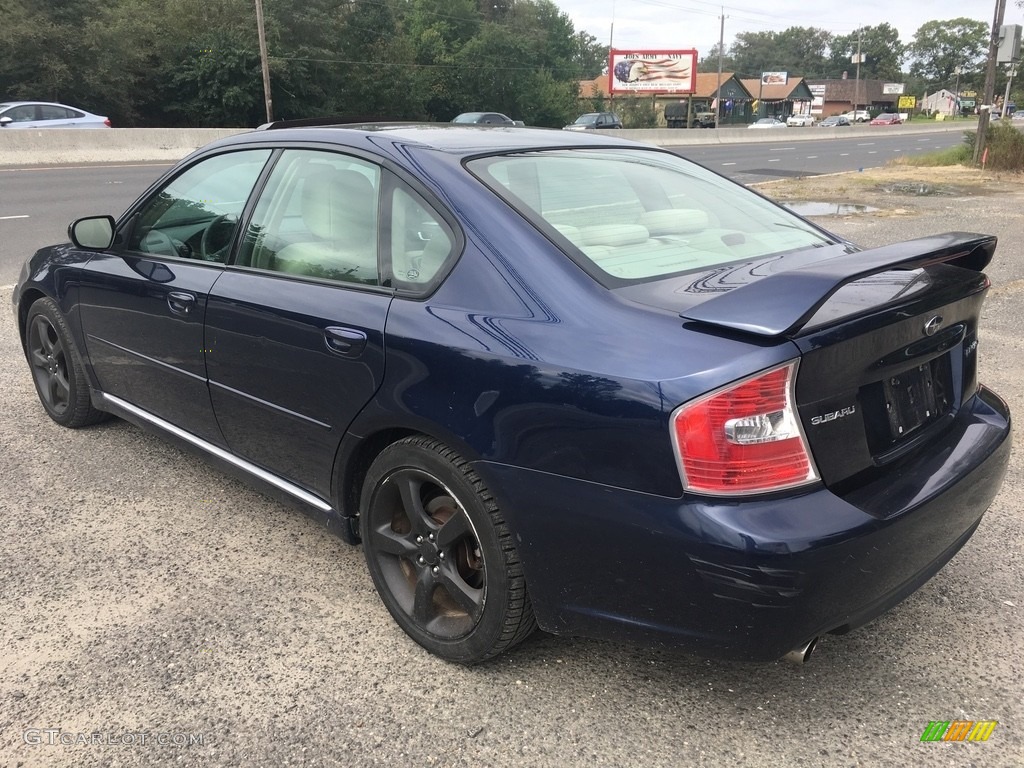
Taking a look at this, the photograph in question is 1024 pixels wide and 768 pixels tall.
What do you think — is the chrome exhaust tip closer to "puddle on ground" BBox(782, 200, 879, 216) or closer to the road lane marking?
"puddle on ground" BBox(782, 200, 879, 216)

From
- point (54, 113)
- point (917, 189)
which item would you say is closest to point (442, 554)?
point (917, 189)

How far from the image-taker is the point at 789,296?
2.00 metres

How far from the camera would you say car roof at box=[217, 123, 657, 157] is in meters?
2.88

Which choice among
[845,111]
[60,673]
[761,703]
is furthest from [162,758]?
[845,111]

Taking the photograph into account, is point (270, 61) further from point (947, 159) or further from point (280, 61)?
point (947, 159)

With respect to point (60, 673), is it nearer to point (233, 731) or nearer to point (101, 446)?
point (233, 731)

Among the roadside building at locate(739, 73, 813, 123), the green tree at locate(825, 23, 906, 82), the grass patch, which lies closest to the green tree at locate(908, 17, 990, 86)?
the green tree at locate(825, 23, 906, 82)

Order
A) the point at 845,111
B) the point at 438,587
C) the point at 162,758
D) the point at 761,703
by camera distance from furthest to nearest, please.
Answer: the point at 845,111 → the point at 438,587 → the point at 761,703 → the point at 162,758

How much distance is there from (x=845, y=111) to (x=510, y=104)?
82.6m

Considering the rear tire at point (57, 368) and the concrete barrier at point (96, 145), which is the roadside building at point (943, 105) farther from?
the rear tire at point (57, 368)

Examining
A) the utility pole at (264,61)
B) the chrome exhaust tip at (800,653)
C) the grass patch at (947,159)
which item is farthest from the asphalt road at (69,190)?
the utility pole at (264,61)

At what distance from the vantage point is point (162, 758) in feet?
7.34

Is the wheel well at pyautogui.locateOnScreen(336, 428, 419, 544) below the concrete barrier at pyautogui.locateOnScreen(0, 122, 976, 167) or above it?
below

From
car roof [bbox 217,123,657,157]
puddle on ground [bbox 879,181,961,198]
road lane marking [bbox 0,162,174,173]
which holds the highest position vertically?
car roof [bbox 217,123,657,157]
